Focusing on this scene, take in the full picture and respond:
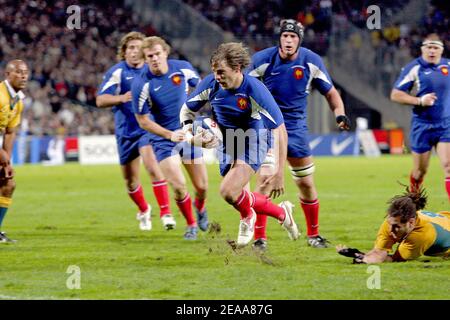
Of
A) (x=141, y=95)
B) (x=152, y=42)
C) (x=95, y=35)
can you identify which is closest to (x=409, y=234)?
(x=152, y=42)

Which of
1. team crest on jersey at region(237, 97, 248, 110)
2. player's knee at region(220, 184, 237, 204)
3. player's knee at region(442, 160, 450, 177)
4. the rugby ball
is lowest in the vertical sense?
player's knee at region(442, 160, 450, 177)

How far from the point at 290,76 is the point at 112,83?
368 cm

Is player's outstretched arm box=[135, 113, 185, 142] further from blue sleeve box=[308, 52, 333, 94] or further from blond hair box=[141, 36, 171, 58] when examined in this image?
blue sleeve box=[308, 52, 333, 94]

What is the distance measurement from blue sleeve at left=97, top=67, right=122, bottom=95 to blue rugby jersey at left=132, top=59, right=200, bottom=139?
1.30 meters

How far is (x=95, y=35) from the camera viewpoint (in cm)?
3812

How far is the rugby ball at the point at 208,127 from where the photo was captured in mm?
9727

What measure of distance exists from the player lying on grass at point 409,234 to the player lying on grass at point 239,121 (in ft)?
3.44

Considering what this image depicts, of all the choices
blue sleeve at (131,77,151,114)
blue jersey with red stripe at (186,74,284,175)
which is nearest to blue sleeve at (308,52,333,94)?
blue jersey with red stripe at (186,74,284,175)

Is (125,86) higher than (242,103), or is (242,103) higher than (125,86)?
(242,103)

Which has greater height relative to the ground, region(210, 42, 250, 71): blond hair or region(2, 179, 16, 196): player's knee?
region(210, 42, 250, 71): blond hair

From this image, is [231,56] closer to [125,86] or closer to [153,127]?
[153,127]

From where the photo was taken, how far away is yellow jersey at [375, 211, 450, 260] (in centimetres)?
878

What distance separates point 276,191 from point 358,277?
124cm
